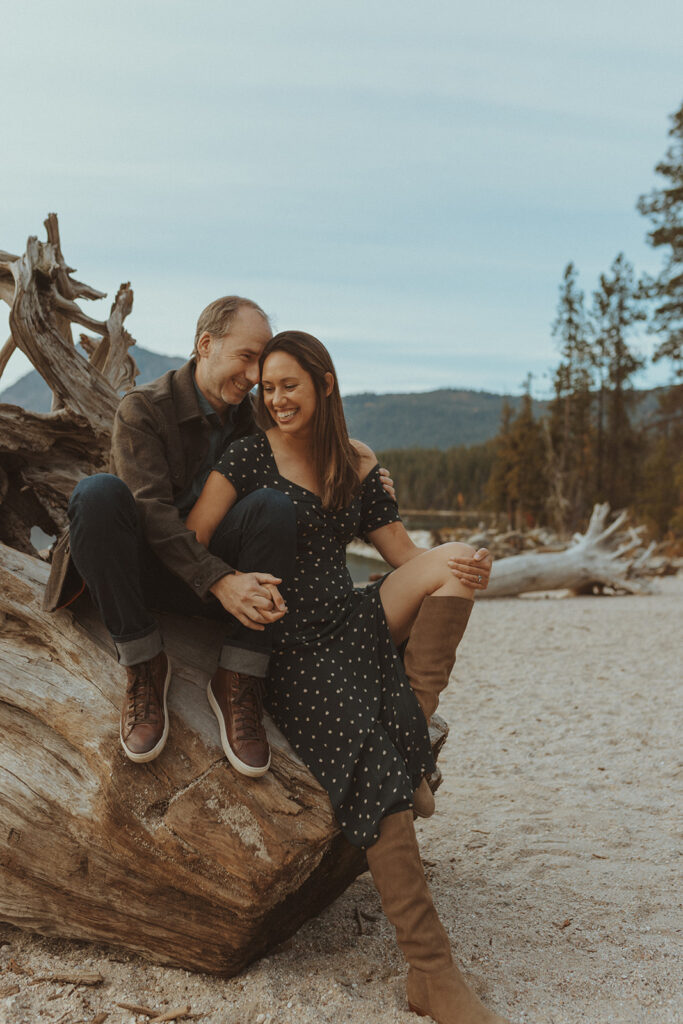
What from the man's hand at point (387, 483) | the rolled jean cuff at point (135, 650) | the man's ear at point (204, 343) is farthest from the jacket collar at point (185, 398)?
the rolled jean cuff at point (135, 650)

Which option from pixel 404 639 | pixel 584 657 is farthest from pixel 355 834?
pixel 584 657

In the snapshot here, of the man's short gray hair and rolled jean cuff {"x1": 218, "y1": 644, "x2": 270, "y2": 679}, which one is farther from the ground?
the man's short gray hair

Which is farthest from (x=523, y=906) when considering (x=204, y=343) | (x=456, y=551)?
(x=204, y=343)

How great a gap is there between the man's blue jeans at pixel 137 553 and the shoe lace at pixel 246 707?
44 millimetres

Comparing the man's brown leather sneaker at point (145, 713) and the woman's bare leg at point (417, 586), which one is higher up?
the woman's bare leg at point (417, 586)

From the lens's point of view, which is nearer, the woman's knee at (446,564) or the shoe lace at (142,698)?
the shoe lace at (142,698)

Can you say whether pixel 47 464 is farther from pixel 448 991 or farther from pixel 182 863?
pixel 448 991

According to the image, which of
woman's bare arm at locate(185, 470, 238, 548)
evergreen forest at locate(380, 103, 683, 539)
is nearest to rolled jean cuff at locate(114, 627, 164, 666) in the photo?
woman's bare arm at locate(185, 470, 238, 548)

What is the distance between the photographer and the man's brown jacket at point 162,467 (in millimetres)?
2676

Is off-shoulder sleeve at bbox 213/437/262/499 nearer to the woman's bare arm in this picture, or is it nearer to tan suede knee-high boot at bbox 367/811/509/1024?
the woman's bare arm

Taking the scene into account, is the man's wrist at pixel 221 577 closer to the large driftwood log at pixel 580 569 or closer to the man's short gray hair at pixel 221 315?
the man's short gray hair at pixel 221 315

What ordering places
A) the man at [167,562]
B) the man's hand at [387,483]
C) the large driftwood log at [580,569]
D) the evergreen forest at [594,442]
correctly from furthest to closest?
1. the evergreen forest at [594,442]
2. the large driftwood log at [580,569]
3. the man's hand at [387,483]
4. the man at [167,562]

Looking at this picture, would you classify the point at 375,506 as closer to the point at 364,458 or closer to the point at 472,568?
the point at 364,458

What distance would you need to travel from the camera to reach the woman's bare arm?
286 cm
